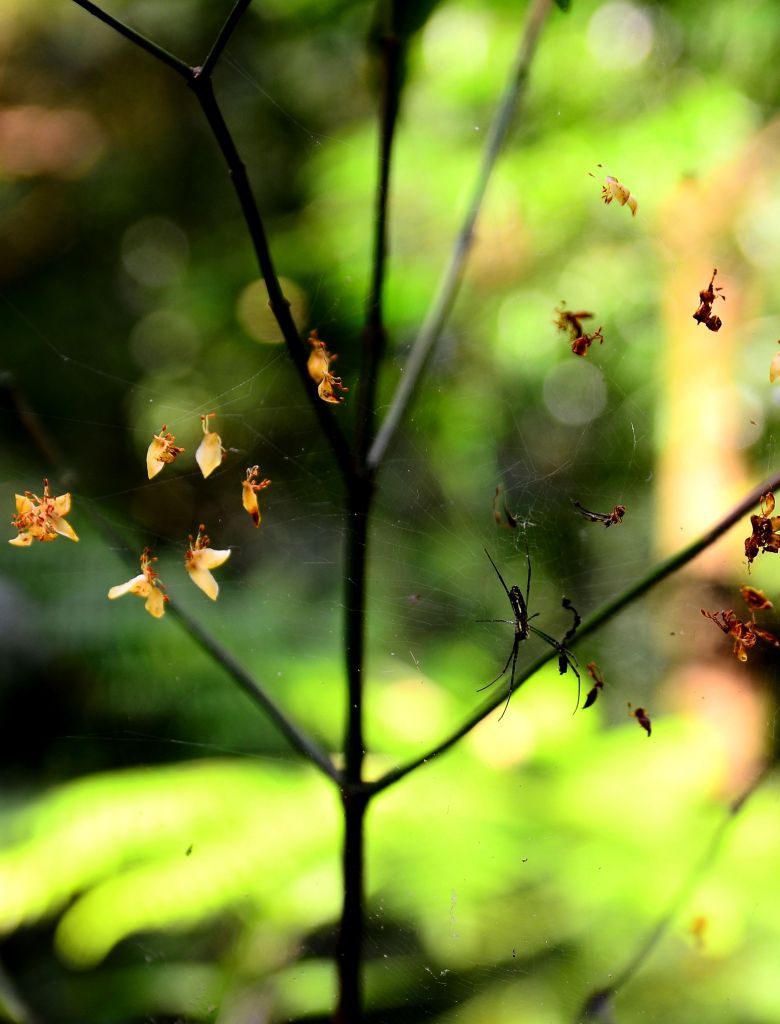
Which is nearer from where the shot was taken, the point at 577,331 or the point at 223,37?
the point at 223,37

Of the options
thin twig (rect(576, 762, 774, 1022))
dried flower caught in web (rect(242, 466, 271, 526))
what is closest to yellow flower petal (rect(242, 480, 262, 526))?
dried flower caught in web (rect(242, 466, 271, 526))

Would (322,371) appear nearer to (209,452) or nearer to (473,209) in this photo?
(209,452)

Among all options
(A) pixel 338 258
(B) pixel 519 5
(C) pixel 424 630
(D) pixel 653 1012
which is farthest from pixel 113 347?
(D) pixel 653 1012

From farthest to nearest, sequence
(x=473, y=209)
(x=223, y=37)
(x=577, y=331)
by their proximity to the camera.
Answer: (x=473, y=209) → (x=577, y=331) → (x=223, y=37)

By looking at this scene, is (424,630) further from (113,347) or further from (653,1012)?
(113,347)

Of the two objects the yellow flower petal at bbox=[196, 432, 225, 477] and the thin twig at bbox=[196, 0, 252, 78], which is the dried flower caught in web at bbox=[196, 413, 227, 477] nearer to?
the yellow flower petal at bbox=[196, 432, 225, 477]

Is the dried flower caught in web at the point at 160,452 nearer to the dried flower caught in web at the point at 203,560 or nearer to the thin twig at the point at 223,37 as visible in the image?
the dried flower caught in web at the point at 203,560

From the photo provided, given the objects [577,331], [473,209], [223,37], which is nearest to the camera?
[223,37]

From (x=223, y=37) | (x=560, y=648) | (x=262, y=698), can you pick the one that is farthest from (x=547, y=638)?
(x=223, y=37)
